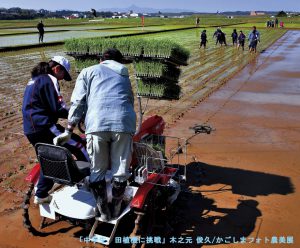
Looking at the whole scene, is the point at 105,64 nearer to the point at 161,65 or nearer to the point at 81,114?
the point at 81,114

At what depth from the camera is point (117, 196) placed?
3.92 metres

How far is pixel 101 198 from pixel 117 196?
0.17m

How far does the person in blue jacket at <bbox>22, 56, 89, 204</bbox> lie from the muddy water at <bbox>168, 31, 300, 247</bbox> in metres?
1.92

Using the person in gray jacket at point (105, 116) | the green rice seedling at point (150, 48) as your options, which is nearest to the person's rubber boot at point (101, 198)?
the person in gray jacket at point (105, 116)

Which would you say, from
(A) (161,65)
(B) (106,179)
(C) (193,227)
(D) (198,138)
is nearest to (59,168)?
(B) (106,179)

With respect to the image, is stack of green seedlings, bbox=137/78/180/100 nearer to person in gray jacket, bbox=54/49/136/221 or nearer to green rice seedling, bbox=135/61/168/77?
green rice seedling, bbox=135/61/168/77

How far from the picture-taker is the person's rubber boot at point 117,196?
3.85m

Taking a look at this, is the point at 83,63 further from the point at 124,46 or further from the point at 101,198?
the point at 101,198

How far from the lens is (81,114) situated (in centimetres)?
373

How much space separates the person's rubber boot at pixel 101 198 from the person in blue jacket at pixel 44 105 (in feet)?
2.03

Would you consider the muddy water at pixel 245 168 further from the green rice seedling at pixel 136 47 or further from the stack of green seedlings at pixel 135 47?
the green rice seedling at pixel 136 47

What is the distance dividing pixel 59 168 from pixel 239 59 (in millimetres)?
18685

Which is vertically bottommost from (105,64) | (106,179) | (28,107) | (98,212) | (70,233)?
(70,233)

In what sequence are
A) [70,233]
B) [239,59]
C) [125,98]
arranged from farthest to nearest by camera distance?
[239,59] → [70,233] → [125,98]
